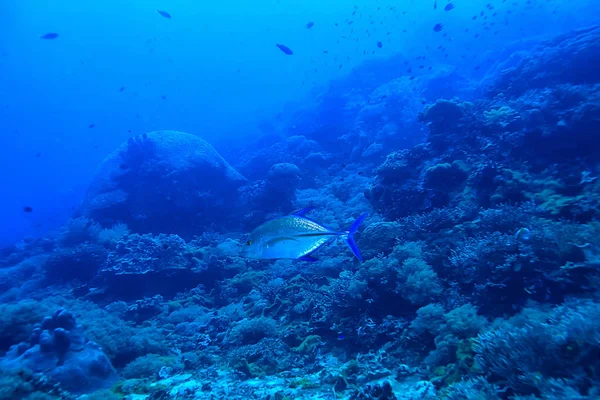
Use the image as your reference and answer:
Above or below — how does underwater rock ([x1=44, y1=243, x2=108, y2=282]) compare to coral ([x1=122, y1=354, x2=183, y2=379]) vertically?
above

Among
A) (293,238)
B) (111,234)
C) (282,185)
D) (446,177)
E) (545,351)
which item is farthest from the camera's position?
(282,185)

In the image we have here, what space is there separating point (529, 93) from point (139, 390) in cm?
1497

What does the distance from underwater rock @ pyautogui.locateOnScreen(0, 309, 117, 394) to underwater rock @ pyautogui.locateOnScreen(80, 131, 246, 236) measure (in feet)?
31.3

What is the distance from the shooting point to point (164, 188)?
14750mm

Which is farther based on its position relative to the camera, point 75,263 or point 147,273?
point 75,263

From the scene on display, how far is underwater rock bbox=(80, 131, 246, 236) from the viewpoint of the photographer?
1452cm

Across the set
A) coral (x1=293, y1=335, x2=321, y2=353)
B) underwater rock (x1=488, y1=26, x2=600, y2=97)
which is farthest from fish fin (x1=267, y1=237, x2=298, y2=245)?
underwater rock (x1=488, y1=26, x2=600, y2=97)

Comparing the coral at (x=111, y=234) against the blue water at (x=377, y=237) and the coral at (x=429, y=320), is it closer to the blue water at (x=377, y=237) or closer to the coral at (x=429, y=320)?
the blue water at (x=377, y=237)

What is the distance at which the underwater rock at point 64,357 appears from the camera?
13.6 ft

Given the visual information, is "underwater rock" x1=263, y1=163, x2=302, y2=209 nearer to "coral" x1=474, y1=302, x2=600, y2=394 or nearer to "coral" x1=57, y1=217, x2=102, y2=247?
"coral" x1=57, y1=217, x2=102, y2=247

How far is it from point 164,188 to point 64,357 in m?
11.2

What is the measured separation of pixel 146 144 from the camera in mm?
16828

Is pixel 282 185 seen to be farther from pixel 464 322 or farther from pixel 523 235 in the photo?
pixel 464 322

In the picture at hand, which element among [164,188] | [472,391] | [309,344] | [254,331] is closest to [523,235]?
[472,391]
